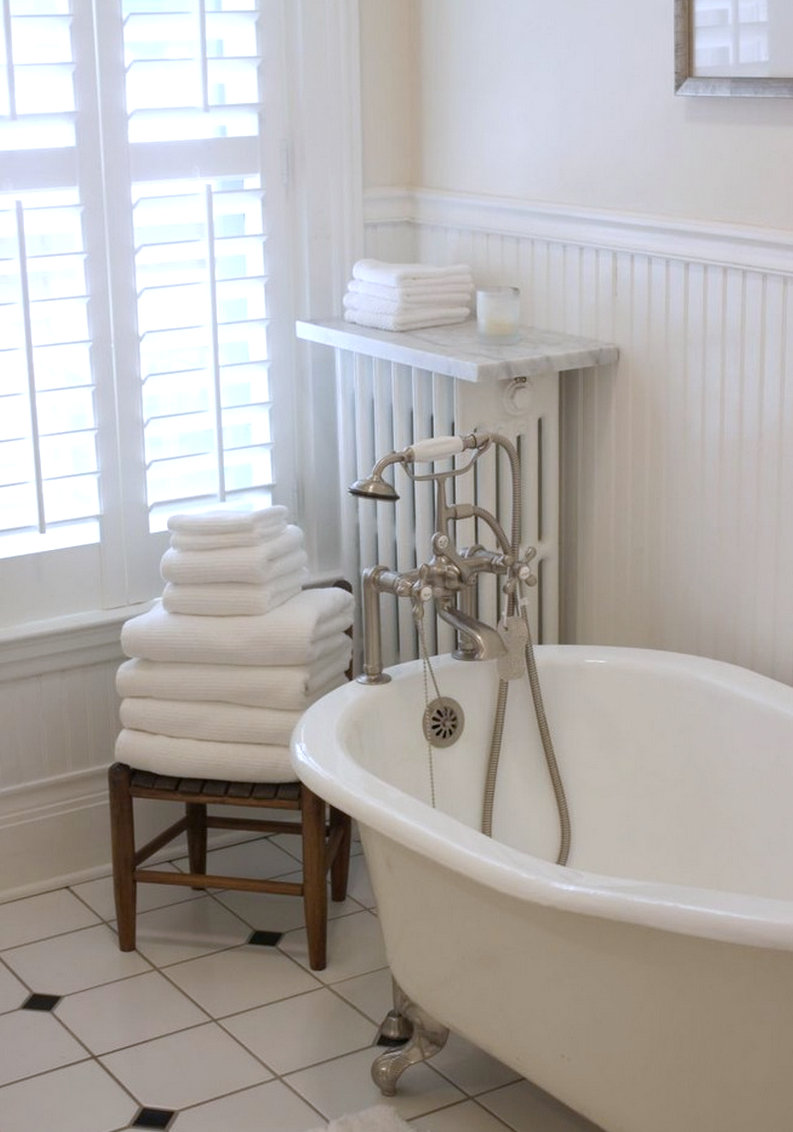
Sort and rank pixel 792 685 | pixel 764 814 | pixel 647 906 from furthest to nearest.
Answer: pixel 792 685, pixel 764 814, pixel 647 906

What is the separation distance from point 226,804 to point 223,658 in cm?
27

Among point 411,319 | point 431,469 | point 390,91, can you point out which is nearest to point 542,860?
point 431,469

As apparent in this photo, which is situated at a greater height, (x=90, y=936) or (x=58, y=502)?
(x=58, y=502)

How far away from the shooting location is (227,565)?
265cm

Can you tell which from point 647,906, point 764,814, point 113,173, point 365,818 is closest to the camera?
point 647,906

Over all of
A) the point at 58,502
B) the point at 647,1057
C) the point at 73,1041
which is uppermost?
the point at 58,502

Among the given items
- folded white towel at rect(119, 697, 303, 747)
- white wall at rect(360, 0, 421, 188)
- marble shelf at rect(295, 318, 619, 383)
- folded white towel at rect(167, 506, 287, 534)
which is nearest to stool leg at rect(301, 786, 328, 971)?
folded white towel at rect(119, 697, 303, 747)

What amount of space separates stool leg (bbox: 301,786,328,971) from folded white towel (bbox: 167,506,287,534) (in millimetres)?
454

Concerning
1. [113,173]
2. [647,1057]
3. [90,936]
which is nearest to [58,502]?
[113,173]

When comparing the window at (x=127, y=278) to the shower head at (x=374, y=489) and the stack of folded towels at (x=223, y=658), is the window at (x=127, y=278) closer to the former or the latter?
the stack of folded towels at (x=223, y=658)

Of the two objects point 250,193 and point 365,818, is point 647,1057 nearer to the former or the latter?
point 365,818

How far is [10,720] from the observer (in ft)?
9.58

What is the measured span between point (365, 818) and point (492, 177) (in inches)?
55.0

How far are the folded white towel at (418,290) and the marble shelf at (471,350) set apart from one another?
58 mm
